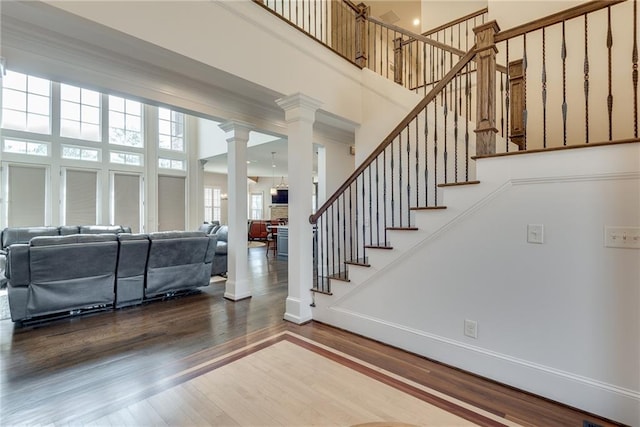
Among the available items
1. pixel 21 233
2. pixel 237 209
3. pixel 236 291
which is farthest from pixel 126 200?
pixel 236 291

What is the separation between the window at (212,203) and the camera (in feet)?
40.6

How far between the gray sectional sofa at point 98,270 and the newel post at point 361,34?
3460 millimetres

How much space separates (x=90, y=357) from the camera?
255 centimetres

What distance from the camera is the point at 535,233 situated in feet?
6.56

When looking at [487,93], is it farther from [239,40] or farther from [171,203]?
[171,203]

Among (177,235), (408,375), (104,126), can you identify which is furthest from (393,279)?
(104,126)

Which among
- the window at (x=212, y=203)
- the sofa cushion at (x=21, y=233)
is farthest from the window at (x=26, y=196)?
the window at (x=212, y=203)

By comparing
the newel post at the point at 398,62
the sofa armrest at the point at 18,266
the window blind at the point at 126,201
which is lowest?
the sofa armrest at the point at 18,266

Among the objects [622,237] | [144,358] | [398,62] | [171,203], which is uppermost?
[398,62]

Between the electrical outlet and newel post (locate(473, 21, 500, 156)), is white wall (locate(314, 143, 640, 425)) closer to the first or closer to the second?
the electrical outlet

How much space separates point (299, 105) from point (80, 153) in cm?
763

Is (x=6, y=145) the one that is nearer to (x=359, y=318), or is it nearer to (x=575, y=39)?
(x=359, y=318)

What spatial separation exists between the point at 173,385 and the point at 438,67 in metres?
5.24

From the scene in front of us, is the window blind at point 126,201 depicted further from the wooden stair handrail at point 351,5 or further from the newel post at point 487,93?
the newel post at point 487,93
